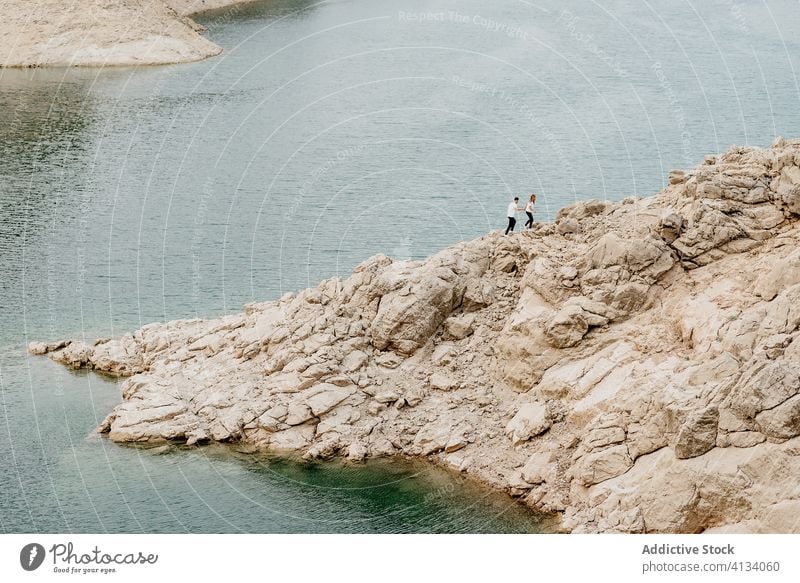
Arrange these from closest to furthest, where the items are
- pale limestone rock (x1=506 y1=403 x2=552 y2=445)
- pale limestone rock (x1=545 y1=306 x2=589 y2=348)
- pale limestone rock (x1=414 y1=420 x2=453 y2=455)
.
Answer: pale limestone rock (x1=506 y1=403 x2=552 y2=445)
pale limestone rock (x1=545 y1=306 x2=589 y2=348)
pale limestone rock (x1=414 y1=420 x2=453 y2=455)

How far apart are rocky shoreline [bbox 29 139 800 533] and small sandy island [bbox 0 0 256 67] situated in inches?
3085

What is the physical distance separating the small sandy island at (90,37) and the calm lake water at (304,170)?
3.54 m

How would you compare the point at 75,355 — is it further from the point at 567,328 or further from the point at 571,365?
the point at 571,365

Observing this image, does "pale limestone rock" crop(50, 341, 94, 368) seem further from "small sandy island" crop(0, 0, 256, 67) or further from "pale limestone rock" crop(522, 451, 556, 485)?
"small sandy island" crop(0, 0, 256, 67)

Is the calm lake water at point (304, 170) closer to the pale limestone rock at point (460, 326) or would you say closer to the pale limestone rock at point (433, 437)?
the pale limestone rock at point (433, 437)

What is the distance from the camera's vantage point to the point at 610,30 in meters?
123

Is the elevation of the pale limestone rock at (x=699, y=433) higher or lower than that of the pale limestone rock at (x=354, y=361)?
higher

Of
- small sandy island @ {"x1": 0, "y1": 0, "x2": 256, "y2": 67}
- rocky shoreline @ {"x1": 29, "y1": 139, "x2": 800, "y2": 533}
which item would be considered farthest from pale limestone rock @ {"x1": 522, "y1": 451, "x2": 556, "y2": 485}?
small sandy island @ {"x1": 0, "y1": 0, "x2": 256, "y2": 67}

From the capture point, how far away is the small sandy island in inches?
5207

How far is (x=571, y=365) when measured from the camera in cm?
5197

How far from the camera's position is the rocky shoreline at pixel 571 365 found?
4253 cm

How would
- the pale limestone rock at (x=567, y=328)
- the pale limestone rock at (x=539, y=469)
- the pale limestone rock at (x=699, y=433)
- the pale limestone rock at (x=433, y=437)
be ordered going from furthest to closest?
the pale limestone rock at (x=433, y=437) < the pale limestone rock at (x=567, y=328) < the pale limestone rock at (x=539, y=469) < the pale limestone rock at (x=699, y=433)

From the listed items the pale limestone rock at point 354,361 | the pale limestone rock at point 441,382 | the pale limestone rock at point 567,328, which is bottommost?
the pale limestone rock at point 441,382

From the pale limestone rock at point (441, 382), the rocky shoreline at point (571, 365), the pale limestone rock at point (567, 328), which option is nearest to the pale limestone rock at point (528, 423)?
the rocky shoreline at point (571, 365)
